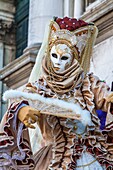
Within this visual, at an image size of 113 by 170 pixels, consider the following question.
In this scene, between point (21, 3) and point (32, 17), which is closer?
point (32, 17)

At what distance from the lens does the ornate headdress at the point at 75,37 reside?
452 cm

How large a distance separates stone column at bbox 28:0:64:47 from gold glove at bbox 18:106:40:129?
4.25 metres

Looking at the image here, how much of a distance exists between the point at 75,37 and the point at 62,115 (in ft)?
2.09

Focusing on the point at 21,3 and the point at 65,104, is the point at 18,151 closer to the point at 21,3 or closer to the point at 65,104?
the point at 65,104

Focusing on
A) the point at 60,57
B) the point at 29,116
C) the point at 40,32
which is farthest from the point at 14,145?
the point at 40,32

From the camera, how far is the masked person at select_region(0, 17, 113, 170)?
4.26 m

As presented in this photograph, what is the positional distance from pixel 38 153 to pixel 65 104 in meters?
0.46

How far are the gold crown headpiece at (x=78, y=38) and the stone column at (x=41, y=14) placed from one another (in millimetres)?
3835

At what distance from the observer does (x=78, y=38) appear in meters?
4.57

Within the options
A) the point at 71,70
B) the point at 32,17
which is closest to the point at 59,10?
the point at 32,17

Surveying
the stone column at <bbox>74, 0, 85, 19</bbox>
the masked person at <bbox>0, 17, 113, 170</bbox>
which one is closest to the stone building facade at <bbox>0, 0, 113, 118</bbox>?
the stone column at <bbox>74, 0, 85, 19</bbox>

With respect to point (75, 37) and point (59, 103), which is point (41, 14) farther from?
point (59, 103)

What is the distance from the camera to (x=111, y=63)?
617cm

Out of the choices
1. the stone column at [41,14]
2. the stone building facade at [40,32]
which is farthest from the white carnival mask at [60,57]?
the stone column at [41,14]
